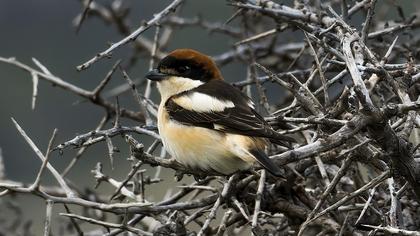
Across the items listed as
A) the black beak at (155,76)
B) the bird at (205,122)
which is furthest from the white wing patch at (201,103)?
the black beak at (155,76)

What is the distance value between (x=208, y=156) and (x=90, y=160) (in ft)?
49.1

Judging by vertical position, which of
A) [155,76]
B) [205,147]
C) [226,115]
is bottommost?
[205,147]

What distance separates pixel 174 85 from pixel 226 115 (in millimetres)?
616

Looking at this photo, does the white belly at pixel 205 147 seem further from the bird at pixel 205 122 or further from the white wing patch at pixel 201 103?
the white wing patch at pixel 201 103

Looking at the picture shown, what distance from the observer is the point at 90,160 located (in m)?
18.8

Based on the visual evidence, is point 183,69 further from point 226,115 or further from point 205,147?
point 205,147

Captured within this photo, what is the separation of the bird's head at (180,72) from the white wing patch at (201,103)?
0.18 metres

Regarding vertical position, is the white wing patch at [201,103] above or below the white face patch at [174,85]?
below

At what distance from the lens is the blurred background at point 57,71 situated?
15023mm

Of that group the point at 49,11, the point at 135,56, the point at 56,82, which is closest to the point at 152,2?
the point at 49,11

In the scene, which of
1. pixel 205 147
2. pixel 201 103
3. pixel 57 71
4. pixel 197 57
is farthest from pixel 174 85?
pixel 57 71

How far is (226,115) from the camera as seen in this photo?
421 centimetres

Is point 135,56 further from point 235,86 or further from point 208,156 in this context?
point 208,156

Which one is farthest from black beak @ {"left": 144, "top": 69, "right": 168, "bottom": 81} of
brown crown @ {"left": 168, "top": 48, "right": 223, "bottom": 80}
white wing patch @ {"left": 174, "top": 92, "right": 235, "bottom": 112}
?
white wing patch @ {"left": 174, "top": 92, "right": 235, "bottom": 112}
